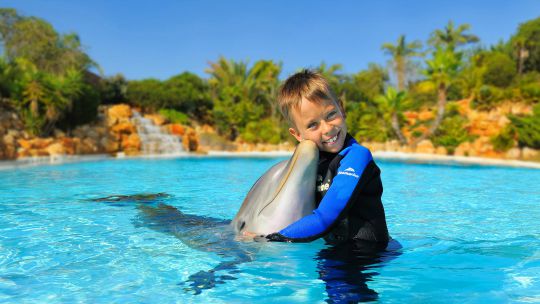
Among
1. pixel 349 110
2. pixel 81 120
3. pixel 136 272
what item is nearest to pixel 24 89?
pixel 81 120

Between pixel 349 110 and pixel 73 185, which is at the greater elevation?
pixel 349 110

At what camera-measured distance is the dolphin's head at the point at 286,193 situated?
2.38 meters

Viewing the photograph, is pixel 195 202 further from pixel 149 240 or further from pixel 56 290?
pixel 56 290

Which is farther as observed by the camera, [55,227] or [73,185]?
[73,185]

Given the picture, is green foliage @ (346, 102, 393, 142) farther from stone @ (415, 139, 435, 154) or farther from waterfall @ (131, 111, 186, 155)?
waterfall @ (131, 111, 186, 155)

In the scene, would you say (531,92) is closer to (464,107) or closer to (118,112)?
(464,107)

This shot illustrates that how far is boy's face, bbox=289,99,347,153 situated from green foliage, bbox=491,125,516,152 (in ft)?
60.2

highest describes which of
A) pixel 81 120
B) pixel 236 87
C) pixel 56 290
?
pixel 236 87

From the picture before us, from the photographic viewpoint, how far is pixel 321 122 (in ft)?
8.01

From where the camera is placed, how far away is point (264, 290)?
98.1 inches

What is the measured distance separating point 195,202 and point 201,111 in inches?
1006

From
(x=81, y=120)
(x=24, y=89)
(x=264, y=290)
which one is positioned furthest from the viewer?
(x=81, y=120)

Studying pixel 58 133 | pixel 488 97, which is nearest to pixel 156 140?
pixel 58 133

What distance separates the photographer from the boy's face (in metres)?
2.43
